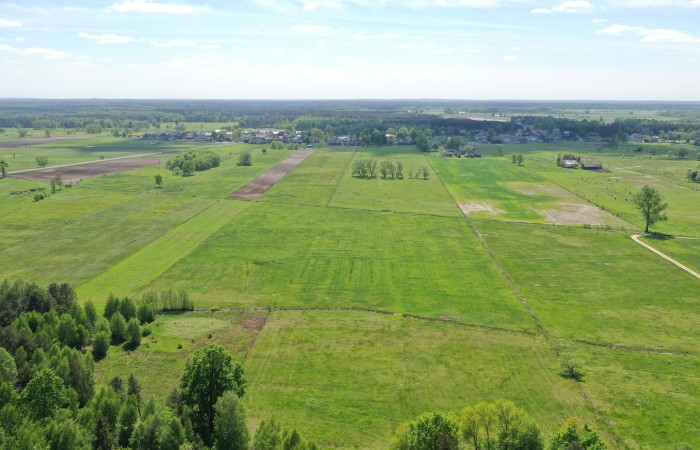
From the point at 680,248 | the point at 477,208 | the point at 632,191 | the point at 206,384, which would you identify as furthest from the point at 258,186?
the point at 206,384

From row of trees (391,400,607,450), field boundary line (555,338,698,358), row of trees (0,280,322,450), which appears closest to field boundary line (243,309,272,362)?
row of trees (0,280,322,450)

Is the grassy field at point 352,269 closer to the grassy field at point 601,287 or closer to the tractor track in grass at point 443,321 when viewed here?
the tractor track in grass at point 443,321

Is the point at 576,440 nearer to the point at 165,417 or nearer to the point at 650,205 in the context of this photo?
the point at 165,417

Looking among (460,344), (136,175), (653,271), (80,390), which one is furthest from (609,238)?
(136,175)

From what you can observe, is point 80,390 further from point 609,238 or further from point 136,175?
point 136,175

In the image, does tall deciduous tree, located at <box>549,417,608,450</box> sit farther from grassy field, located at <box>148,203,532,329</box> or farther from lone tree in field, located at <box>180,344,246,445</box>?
grassy field, located at <box>148,203,532,329</box>

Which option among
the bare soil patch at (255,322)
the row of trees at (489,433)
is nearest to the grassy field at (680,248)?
the row of trees at (489,433)
